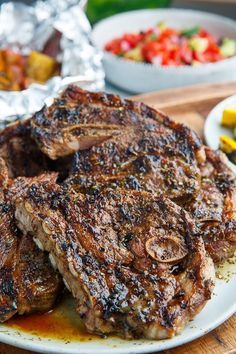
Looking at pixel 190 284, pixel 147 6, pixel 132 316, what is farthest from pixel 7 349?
pixel 147 6

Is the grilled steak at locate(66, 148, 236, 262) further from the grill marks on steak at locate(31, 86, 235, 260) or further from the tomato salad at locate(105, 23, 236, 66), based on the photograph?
the tomato salad at locate(105, 23, 236, 66)

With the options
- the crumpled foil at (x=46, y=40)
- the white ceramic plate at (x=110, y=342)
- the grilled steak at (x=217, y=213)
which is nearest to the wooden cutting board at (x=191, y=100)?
the crumpled foil at (x=46, y=40)

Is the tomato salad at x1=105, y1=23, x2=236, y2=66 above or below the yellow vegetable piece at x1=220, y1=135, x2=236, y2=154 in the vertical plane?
below

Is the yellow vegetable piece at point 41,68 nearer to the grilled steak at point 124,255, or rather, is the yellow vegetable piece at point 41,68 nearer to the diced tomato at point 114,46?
the diced tomato at point 114,46

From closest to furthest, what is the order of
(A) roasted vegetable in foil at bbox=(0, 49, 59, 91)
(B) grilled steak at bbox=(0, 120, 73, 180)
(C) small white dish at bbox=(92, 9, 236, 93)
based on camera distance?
(B) grilled steak at bbox=(0, 120, 73, 180) < (A) roasted vegetable in foil at bbox=(0, 49, 59, 91) < (C) small white dish at bbox=(92, 9, 236, 93)

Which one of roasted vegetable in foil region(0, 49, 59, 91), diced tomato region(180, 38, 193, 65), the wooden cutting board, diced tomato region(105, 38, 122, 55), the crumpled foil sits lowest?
diced tomato region(180, 38, 193, 65)

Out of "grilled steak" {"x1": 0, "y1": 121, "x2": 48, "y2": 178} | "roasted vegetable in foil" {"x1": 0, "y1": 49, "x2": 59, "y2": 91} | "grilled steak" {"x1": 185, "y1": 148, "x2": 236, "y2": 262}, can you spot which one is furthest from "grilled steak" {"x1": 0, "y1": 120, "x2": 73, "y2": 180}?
"roasted vegetable in foil" {"x1": 0, "y1": 49, "x2": 59, "y2": 91}

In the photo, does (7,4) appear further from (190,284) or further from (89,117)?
(190,284)
